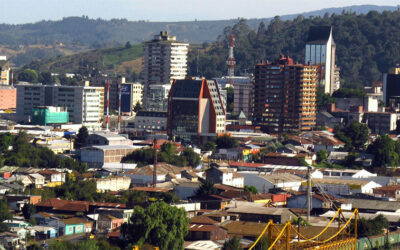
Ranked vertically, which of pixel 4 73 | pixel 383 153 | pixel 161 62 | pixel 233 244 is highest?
pixel 161 62

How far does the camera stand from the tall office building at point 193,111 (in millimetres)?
64750

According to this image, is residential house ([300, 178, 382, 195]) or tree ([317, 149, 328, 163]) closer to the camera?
residential house ([300, 178, 382, 195])

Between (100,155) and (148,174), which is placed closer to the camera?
(148,174)

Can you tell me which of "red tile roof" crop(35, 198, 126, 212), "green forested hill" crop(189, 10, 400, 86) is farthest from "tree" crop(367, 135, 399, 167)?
"green forested hill" crop(189, 10, 400, 86)

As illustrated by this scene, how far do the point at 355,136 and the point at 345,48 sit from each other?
44.1 metres

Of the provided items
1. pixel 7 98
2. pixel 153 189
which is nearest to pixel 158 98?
pixel 7 98

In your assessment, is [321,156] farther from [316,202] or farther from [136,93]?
[136,93]

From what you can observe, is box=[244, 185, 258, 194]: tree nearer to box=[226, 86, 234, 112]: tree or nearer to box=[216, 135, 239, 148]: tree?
box=[216, 135, 239, 148]: tree

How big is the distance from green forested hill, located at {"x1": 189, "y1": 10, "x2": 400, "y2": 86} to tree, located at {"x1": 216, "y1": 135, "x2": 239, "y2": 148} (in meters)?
42.5

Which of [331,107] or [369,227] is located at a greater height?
[331,107]

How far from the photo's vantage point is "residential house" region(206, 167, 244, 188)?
151ft

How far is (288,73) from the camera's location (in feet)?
233

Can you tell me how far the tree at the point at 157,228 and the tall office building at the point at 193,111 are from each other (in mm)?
33743

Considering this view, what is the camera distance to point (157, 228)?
30312 mm
